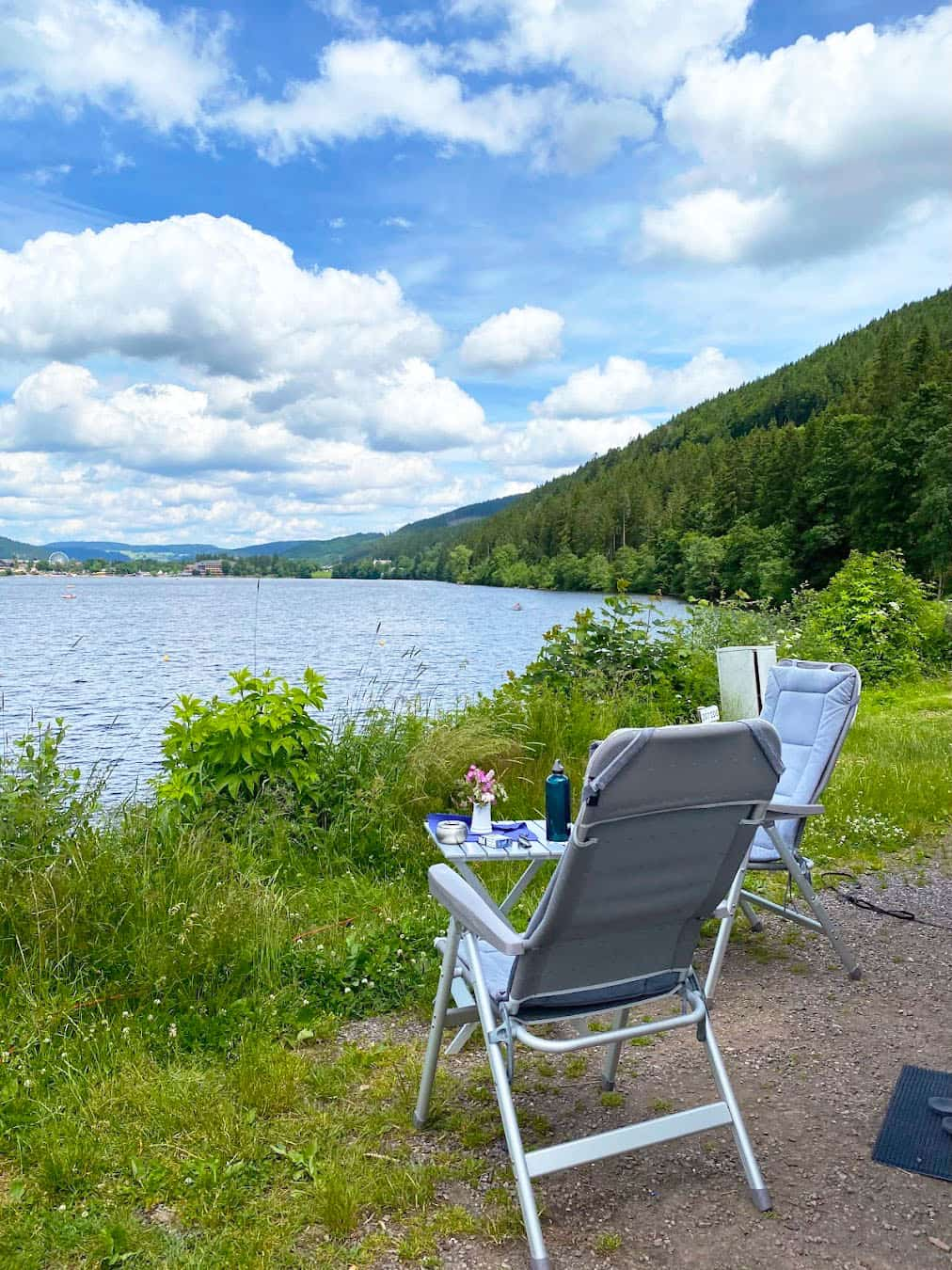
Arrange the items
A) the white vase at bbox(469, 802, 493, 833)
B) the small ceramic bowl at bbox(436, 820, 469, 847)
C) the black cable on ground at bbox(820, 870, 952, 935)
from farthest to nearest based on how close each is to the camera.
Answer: the black cable on ground at bbox(820, 870, 952, 935)
the white vase at bbox(469, 802, 493, 833)
the small ceramic bowl at bbox(436, 820, 469, 847)

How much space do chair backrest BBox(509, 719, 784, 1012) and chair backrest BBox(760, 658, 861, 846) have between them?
5.79 ft

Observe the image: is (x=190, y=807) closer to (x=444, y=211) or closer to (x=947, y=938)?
(x=947, y=938)

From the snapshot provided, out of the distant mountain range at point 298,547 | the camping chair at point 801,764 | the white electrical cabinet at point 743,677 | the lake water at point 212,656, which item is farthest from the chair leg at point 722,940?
the distant mountain range at point 298,547

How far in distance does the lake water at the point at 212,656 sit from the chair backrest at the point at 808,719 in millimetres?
2880

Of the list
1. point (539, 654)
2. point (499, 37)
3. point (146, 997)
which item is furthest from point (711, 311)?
point (146, 997)

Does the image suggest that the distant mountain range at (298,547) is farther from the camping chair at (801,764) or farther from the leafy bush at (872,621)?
the camping chair at (801,764)

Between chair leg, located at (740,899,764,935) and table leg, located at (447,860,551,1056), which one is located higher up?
table leg, located at (447,860,551,1056)

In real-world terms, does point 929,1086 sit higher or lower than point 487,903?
lower

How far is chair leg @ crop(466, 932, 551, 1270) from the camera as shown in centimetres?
204

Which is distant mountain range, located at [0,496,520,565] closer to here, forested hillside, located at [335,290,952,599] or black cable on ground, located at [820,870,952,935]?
forested hillside, located at [335,290,952,599]

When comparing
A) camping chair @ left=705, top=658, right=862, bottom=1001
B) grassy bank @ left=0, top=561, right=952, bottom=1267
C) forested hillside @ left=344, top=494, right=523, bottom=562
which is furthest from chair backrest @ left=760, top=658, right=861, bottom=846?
forested hillside @ left=344, top=494, right=523, bottom=562

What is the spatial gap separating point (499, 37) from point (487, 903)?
13.8 metres

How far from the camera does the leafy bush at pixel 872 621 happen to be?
39.7ft

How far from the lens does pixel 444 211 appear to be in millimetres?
15922
